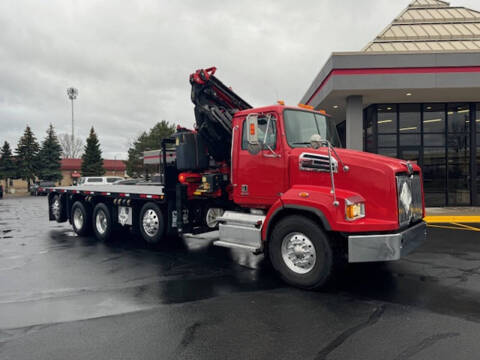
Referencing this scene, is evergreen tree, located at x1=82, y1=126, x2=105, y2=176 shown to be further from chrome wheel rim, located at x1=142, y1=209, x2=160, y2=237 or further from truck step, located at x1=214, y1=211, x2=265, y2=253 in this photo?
truck step, located at x1=214, y1=211, x2=265, y2=253

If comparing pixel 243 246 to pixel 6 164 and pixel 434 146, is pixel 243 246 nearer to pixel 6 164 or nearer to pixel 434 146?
pixel 434 146

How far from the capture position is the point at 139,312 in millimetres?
4543

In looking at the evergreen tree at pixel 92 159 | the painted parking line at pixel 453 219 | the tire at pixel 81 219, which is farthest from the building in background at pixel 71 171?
the painted parking line at pixel 453 219

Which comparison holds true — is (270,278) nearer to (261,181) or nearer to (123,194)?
(261,181)

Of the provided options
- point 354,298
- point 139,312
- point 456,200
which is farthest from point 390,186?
point 456,200

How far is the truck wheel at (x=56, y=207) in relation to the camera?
11578mm

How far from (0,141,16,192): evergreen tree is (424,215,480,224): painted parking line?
5152 cm

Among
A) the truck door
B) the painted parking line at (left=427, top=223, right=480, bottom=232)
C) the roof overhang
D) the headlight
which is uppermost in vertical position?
the roof overhang

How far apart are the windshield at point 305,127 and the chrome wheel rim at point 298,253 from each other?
147 centimetres

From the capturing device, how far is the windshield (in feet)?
19.5

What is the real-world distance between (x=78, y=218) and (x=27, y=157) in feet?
151

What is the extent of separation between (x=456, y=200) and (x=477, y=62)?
6.01 metres

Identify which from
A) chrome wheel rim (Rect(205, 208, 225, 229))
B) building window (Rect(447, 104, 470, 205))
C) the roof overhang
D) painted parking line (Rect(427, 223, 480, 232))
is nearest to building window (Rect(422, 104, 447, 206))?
building window (Rect(447, 104, 470, 205))

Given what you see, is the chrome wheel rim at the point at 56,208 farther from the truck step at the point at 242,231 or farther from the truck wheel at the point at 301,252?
the truck wheel at the point at 301,252
